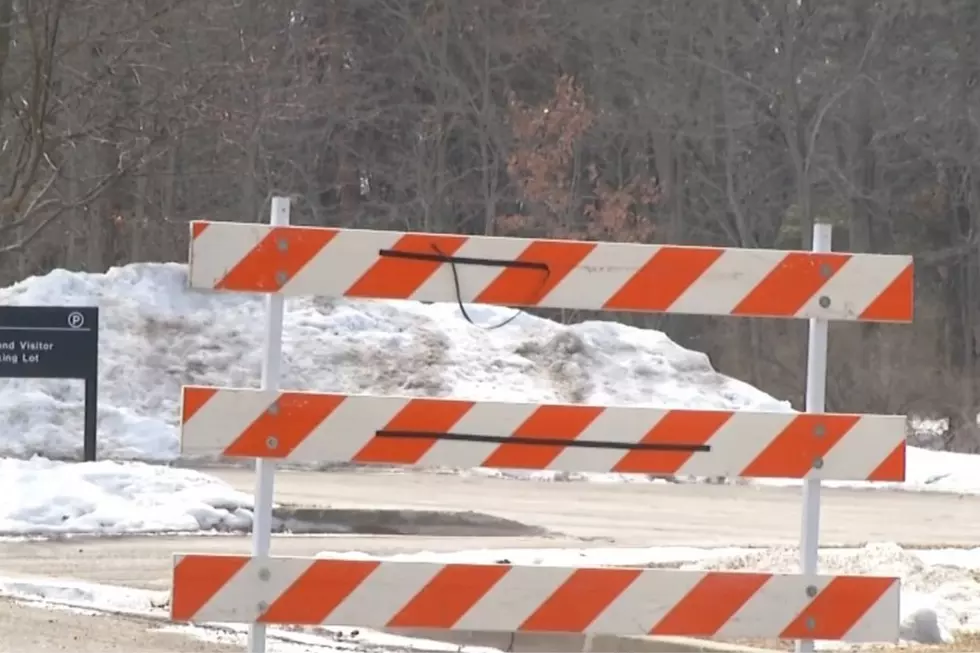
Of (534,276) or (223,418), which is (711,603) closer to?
(534,276)

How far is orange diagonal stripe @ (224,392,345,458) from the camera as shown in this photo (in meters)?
5.66

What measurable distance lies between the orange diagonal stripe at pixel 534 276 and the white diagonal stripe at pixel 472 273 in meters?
0.01

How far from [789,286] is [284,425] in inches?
68.1

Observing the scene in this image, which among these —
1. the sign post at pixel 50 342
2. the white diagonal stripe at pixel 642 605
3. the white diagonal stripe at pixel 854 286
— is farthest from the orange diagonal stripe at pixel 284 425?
the sign post at pixel 50 342

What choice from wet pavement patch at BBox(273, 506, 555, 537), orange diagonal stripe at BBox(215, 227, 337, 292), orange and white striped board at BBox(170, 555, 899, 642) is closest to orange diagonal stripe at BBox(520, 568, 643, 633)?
orange and white striped board at BBox(170, 555, 899, 642)

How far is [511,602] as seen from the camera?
5.74 m

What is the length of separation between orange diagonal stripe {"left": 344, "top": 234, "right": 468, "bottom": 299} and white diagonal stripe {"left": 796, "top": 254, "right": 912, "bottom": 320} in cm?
120

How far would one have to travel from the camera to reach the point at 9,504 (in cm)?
1344

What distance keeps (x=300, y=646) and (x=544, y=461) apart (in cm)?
273

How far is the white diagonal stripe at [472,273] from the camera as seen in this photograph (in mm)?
5754

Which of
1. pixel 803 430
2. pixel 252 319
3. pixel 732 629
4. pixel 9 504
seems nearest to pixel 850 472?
pixel 803 430

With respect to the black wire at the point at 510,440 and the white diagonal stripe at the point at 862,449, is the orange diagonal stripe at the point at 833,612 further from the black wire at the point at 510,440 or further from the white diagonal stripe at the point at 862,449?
the black wire at the point at 510,440

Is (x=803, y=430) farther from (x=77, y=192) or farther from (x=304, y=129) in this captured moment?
(x=304, y=129)

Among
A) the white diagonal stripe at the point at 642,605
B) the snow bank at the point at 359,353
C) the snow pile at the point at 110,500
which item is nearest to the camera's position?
the white diagonal stripe at the point at 642,605
